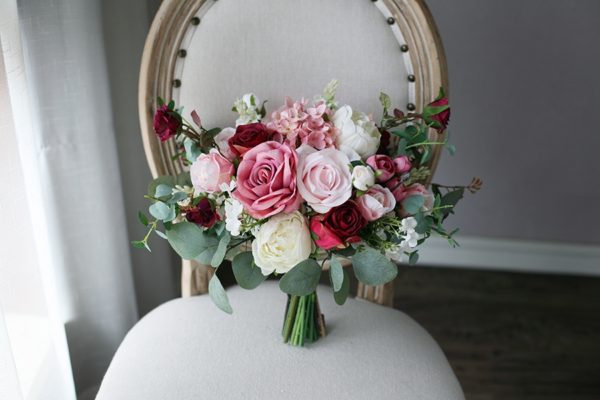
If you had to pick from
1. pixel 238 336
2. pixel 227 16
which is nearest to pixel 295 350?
pixel 238 336

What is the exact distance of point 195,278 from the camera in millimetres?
973

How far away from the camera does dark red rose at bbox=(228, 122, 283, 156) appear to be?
2.30 feet

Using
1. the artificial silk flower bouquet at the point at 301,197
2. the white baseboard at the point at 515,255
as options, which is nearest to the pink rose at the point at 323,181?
the artificial silk flower bouquet at the point at 301,197

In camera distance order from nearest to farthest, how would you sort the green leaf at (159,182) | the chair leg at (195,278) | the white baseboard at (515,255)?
the green leaf at (159,182), the chair leg at (195,278), the white baseboard at (515,255)

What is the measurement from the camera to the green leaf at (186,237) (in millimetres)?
735

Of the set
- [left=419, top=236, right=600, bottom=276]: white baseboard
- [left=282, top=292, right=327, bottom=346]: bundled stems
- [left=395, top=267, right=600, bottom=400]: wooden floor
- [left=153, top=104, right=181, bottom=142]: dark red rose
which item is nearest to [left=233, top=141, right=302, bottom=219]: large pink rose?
[left=153, top=104, right=181, bottom=142]: dark red rose

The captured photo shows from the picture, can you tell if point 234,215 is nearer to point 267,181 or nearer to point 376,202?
point 267,181

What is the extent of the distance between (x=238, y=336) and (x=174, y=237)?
21 cm

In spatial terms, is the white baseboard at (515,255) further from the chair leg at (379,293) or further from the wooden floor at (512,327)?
the chair leg at (379,293)

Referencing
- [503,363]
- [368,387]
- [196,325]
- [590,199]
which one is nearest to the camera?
[368,387]

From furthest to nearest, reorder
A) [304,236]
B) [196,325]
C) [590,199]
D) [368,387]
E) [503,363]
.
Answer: [590,199] → [503,363] → [196,325] → [368,387] → [304,236]

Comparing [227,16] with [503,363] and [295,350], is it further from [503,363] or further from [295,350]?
[503,363]

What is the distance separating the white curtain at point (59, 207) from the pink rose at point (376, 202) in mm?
467

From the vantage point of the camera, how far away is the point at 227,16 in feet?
2.82
